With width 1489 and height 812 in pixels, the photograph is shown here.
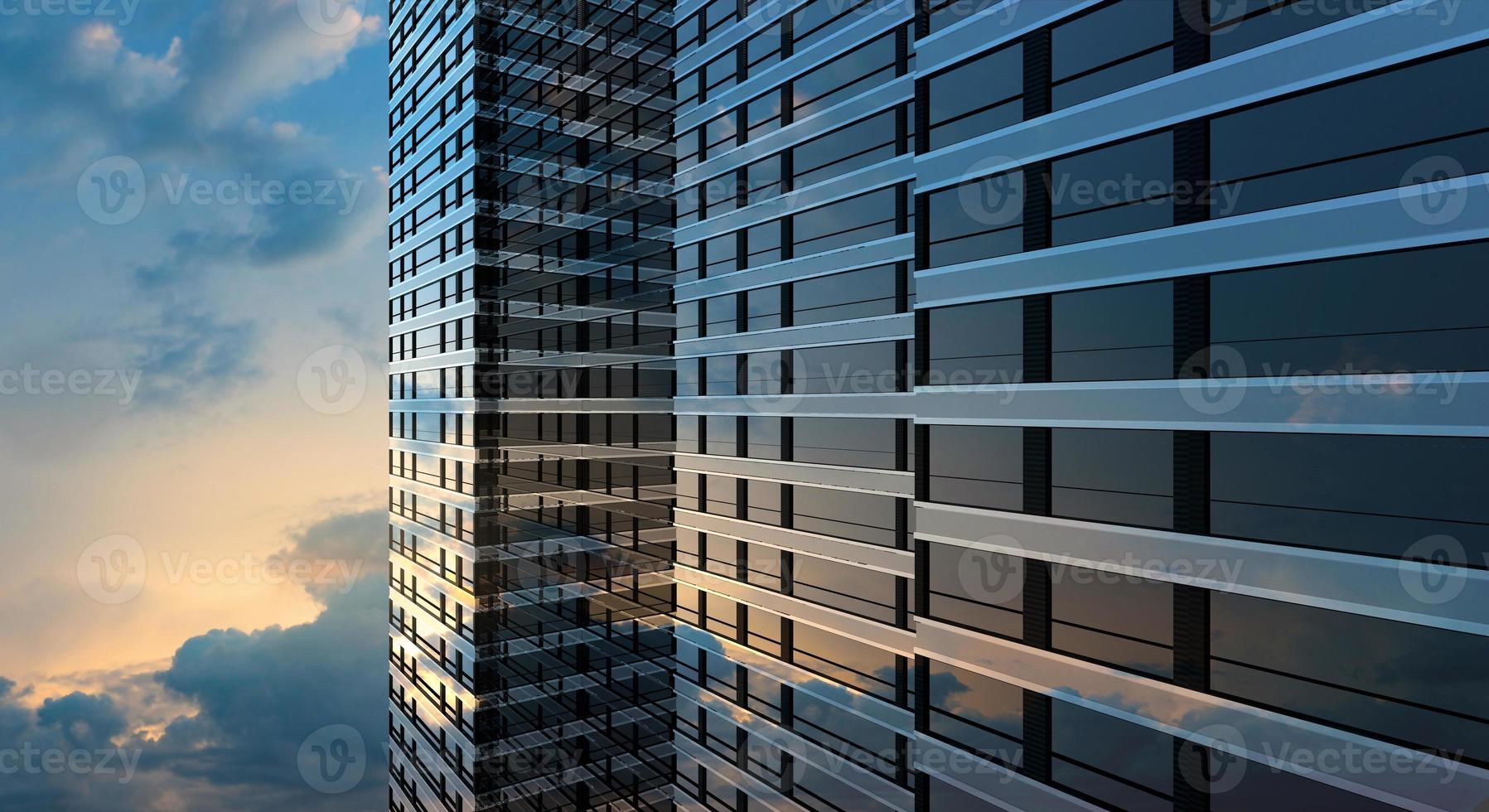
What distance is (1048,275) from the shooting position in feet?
54.5

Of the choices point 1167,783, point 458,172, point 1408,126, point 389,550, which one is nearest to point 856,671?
point 1167,783

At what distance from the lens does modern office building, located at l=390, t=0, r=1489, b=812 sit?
12.8 metres

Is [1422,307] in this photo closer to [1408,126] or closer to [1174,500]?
[1408,126]

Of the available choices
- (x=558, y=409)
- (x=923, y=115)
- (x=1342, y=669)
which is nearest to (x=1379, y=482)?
(x=1342, y=669)

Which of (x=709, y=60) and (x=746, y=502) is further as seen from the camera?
(x=709, y=60)

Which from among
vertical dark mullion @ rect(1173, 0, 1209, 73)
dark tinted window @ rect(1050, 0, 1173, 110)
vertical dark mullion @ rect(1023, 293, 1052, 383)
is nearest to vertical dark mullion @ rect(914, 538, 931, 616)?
vertical dark mullion @ rect(1023, 293, 1052, 383)

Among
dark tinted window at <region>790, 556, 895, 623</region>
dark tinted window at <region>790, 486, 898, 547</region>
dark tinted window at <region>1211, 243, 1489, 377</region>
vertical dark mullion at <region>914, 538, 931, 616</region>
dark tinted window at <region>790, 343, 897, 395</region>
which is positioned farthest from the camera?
dark tinted window at <region>790, 343, 897, 395</region>

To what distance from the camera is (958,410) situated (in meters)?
18.3

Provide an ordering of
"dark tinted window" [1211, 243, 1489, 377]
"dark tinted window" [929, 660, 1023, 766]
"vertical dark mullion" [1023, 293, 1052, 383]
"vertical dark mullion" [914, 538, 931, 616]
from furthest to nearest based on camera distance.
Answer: "vertical dark mullion" [914, 538, 931, 616] → "dark tinted window" [929, 660, 1023, 766] → "vertical dark mullion" [1023, 293, 1052, 383] → "dark tinted window" [1211, 243, 1489, 377]

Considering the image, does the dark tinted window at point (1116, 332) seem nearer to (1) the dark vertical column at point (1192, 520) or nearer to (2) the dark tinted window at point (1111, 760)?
(1) the dark vertical column at point (1192, 520)

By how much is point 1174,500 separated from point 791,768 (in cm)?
1567

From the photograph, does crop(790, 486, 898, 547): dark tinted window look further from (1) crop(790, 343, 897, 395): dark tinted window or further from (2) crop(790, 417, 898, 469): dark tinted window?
(1) crop(790, 343, 897, 395): dark tinted window

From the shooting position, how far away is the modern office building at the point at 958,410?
42.0 ft

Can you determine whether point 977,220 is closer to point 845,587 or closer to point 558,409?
point 845,587
